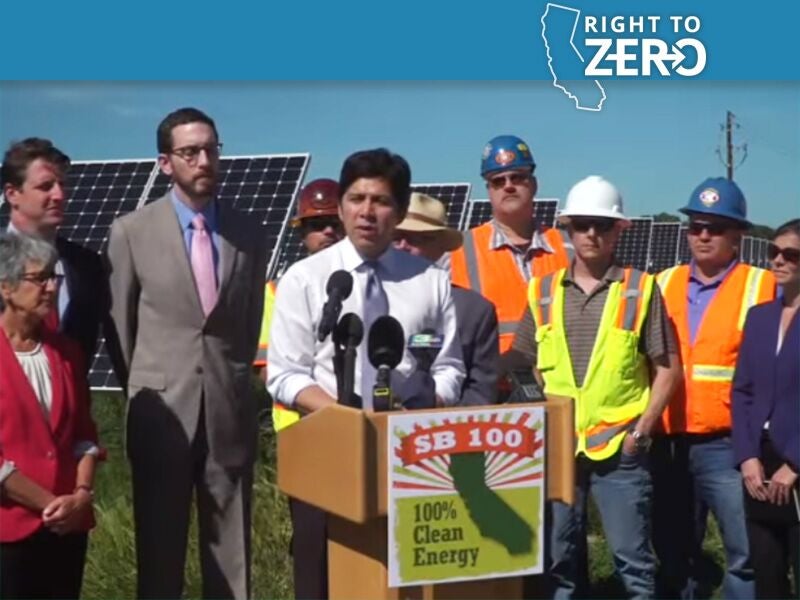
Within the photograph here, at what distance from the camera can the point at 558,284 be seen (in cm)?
555

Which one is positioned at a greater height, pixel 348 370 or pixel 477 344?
pixel 477 344

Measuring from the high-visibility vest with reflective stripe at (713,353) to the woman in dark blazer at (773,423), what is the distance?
174 millimetres

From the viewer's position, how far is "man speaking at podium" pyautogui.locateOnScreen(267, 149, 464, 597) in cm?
435

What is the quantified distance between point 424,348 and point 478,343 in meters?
0.65

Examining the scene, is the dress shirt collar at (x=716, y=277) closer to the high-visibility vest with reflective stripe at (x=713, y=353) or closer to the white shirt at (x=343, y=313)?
the high-visibility vest with reflective stripe at (x=713, y=353)

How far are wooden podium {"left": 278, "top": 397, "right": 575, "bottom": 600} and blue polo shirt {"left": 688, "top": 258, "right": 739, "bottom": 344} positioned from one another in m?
1.76

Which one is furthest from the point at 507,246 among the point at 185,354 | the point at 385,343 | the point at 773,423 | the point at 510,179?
the point at 385,343

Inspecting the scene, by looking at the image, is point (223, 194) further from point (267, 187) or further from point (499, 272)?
point (499, 272)

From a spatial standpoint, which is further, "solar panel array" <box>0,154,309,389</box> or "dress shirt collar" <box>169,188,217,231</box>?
"solar panel array" <box>0,154,309,389</box>

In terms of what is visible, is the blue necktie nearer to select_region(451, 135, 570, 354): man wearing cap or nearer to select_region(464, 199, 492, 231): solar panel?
select_region(451, 135, 570, 354): man wearing cap

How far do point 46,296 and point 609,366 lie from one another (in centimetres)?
219

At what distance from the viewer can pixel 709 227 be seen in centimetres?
572

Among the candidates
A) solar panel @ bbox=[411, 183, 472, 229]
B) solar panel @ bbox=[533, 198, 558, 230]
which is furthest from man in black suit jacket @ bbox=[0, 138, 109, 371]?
solar panel @ bbox=[533, 198, 558, 230]

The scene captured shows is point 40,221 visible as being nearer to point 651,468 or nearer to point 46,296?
point 46,296
